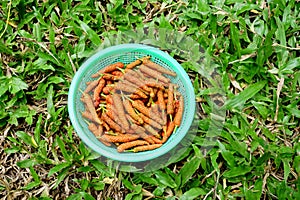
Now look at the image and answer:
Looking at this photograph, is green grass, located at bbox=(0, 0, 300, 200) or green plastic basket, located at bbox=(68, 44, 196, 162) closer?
green plastic basket, located at bbox=(68, 44, 196, 162)

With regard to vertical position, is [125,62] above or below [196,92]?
above

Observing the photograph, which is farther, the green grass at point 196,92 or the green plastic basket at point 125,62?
the green grass at point 196,92

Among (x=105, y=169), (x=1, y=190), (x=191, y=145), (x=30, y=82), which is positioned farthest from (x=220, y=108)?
(x=1, y=190)
